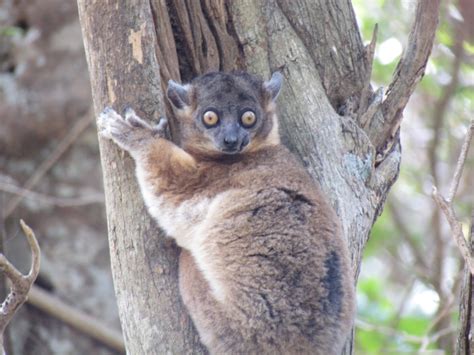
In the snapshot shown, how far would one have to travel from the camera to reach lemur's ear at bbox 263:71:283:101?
4988 mm

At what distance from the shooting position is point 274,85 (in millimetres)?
4988

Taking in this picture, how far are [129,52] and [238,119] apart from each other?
1.04m

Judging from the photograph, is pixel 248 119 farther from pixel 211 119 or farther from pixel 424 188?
pixel 424 188

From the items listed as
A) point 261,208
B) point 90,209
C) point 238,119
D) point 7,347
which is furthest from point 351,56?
point 7,347

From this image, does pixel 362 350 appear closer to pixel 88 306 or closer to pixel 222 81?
pixel 88 306

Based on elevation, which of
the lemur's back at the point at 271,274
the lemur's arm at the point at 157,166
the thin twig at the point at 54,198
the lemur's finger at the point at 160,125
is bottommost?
the thin twig at the point at 54,198

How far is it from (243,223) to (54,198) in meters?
4.31

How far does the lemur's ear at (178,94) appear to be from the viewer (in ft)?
16.2

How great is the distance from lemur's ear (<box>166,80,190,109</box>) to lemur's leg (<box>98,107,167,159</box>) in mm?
374

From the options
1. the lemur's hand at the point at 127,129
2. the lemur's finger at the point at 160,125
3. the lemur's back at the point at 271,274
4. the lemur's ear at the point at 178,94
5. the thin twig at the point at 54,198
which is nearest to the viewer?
the lemur's back at the point at 271,274

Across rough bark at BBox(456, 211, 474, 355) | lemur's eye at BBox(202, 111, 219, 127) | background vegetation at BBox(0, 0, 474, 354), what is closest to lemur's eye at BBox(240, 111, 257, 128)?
lemur's eye at BBox(202, 111, 219, 127)

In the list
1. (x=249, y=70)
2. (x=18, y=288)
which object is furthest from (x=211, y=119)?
(x=18, y=288)

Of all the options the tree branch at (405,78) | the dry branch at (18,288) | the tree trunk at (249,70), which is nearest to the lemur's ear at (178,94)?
the tree trunk at (249,70)

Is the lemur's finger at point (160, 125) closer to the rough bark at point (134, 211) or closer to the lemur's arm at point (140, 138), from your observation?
the lemur's arm at point (140, 138)
